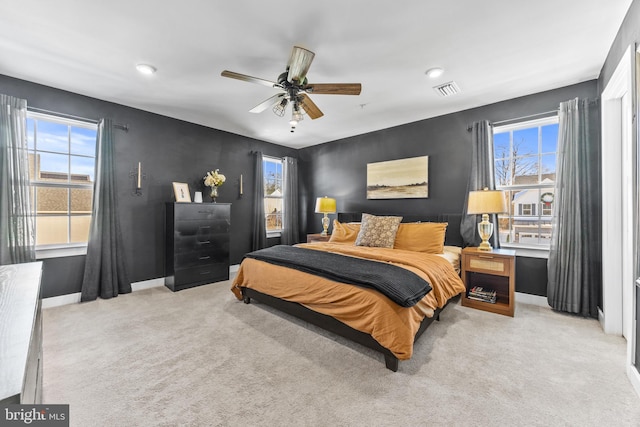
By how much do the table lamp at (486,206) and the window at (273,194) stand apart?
147 inches

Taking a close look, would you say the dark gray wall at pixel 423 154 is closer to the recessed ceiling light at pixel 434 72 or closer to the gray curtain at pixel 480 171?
the gray curtain at pixel 480 171

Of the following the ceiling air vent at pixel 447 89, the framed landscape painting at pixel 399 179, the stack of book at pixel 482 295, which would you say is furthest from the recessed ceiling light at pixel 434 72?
the stack of book at pixel 482 295

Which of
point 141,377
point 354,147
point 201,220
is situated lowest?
point 141,377

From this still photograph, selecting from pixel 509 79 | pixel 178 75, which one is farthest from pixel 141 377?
pixel 509 79

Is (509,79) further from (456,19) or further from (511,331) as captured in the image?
(511,331)

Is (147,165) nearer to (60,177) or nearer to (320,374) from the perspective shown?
(60,177)

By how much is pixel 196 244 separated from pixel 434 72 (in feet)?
12.6

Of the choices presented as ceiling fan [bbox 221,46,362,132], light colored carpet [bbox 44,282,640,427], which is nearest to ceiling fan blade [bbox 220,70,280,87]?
ceiling fan [bbox 221,46,362,132]

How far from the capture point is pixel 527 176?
352 centimetres

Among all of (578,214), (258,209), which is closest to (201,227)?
(258,209)

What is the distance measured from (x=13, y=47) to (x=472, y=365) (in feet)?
15.4

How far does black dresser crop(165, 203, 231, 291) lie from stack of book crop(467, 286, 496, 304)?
358 centimetres

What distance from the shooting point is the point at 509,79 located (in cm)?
299

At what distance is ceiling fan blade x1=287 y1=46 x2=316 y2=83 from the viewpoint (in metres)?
2.04
